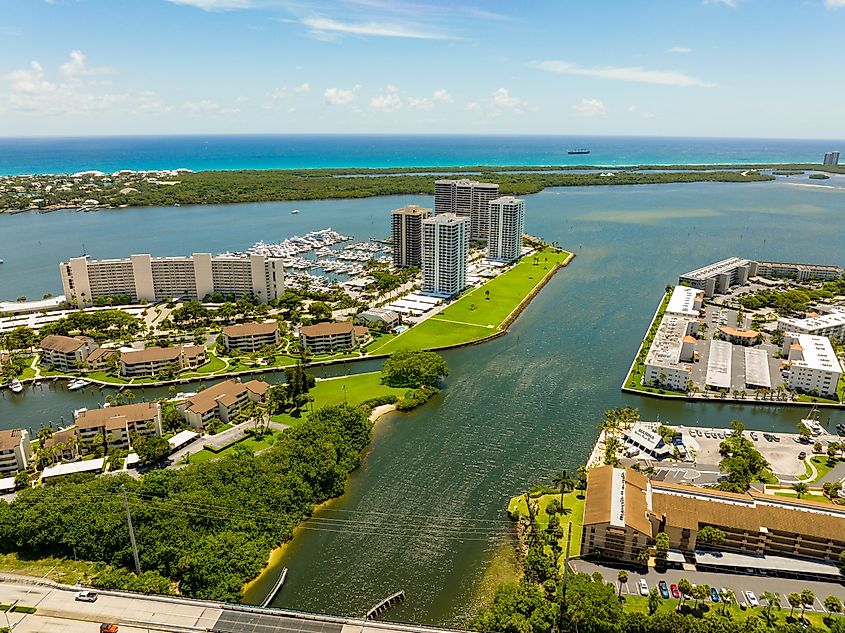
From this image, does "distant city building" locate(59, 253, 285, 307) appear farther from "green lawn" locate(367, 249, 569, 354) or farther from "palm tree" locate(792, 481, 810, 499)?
"palm tree" locate(792, 481, 810, 499)

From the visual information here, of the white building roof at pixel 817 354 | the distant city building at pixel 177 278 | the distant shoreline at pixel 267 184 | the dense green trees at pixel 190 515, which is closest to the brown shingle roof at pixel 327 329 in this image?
the distant city building at pixel 177 278

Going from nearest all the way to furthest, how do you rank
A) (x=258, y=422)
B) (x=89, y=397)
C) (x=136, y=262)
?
1. (x=258, y=422)
2. (x=89, y=397)
3. (x=136, y=262)

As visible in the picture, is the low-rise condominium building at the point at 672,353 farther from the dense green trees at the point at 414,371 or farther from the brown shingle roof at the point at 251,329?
the brown shingle roof at the point at 251,329

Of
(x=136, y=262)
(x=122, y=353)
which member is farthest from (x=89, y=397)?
(x=136, y=262)

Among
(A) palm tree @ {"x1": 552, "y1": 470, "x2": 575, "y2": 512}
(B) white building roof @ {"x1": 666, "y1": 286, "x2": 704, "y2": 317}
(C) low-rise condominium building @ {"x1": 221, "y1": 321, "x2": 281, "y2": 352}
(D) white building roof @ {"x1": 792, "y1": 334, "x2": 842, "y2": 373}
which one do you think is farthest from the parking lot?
(B) white building roof @ {"x1": 666, "y1": 286, "x2": 704, "y2": 317}

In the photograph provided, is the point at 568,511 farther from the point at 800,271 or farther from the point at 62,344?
the point at 800,271

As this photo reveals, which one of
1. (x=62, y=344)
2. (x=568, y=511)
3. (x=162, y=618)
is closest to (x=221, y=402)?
(x=162, y=618)

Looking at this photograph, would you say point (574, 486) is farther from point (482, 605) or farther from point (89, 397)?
point (89, 397)
